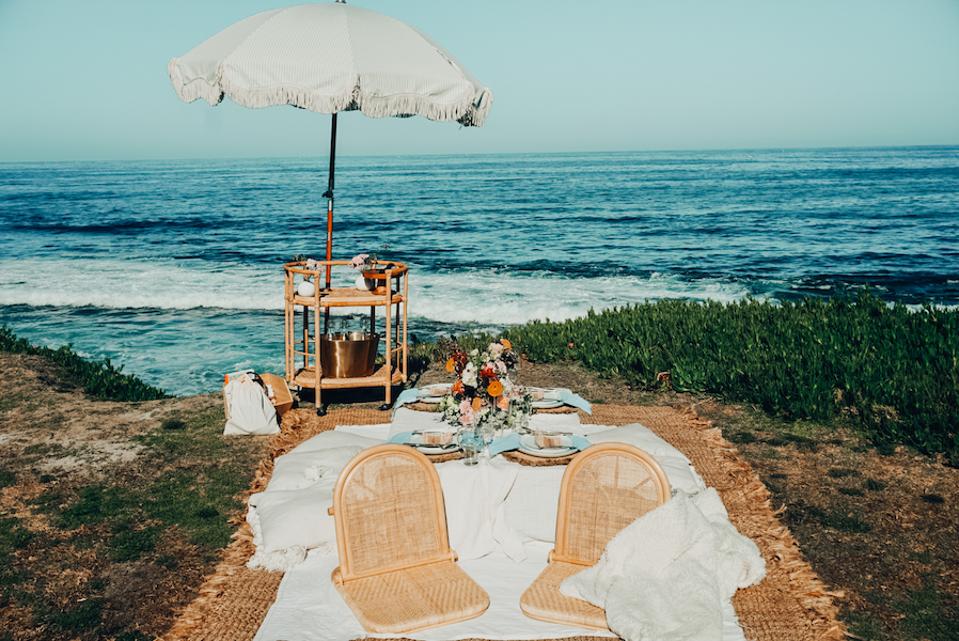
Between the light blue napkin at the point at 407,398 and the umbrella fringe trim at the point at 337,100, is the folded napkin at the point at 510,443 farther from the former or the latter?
the umbrella fringe trim at the point at 337,100

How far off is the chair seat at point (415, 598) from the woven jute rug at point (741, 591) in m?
0.58

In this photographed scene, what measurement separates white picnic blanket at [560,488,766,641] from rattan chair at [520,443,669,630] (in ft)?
0.55

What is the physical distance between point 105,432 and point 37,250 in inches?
1113

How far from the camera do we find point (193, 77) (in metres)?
7.68

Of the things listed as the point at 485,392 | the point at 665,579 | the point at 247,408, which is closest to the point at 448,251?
the point at 247,408

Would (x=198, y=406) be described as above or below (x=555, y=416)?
below

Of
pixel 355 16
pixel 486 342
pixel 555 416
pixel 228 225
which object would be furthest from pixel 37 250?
pixel 555 416

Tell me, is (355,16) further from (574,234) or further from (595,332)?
(574,234)

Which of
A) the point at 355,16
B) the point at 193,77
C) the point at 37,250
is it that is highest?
the point at 355,16

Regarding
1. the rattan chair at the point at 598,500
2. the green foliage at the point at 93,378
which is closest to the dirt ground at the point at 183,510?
the green foliage at the point at 93,378

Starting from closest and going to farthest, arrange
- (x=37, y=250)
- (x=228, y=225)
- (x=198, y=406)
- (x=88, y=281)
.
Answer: (x=198, y=406) → (x=88, y=281) → (x=37, y=250) → (x=228, y=225)

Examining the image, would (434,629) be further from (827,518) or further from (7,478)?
(7,478)

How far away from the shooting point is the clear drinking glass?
5.38 meters

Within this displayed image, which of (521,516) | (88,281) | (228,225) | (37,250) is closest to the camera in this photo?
(521,516)
